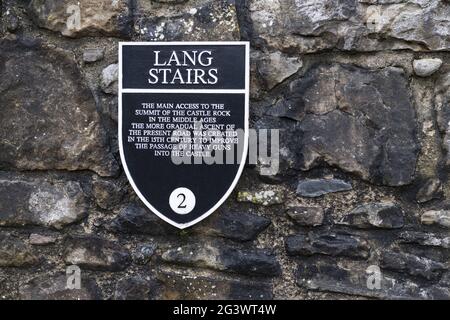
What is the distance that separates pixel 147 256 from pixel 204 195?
11.4 inches

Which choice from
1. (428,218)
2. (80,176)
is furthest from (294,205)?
(80,176)

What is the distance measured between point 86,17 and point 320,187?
3.20ft

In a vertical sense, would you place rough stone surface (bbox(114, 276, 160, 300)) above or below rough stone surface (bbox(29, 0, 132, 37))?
below

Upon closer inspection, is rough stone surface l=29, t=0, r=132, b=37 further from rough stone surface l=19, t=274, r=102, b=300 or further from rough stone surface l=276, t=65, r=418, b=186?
rough stone surface l=19, t=274, r=102, b=300

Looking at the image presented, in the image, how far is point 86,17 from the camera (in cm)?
210

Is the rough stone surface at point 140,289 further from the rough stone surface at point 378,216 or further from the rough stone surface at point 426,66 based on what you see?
the rough stone surface at point 426,66

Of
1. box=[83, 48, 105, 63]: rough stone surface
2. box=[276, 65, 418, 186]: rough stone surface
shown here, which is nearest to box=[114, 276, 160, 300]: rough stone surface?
box=[276, 65, 418, 186]: rough stone surface

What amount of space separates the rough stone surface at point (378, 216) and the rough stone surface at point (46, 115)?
32.7 inches

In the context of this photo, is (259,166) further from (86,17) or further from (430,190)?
(86,17)

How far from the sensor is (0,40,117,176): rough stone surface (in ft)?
6.91

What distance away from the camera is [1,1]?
2.15 meters

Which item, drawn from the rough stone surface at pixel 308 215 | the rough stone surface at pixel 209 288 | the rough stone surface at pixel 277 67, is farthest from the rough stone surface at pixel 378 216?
the rough stone surface at pixel 277 67

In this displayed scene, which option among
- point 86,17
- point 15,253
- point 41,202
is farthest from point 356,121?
point 15,253
